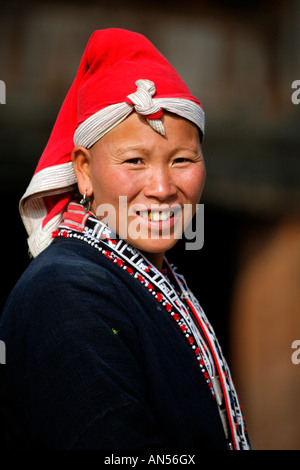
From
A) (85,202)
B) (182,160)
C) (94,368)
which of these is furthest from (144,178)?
(94,368)

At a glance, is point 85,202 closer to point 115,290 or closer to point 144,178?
point 144,178

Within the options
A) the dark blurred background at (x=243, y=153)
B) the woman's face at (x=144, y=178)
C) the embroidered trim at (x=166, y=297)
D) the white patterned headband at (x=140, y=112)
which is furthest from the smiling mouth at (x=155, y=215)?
the dark blurred background at (x=243, y=153)

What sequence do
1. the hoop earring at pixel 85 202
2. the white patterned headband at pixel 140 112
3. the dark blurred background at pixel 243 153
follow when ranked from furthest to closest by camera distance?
the dark blurred background at pixel 243 153
the hoop earring at pixel 85 202
the white patterned headband at pixel 140 112

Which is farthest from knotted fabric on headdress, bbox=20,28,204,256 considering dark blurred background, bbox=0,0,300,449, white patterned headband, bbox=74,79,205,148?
→ dark blurred background, bbox=0,0,300,449

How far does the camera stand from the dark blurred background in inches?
169

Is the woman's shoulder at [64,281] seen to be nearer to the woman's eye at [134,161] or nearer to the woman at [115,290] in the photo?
the woman at [115,290]

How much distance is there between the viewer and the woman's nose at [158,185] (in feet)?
5.99

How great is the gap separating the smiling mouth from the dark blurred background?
2.57 meters

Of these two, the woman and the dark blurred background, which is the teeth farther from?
the dark blurred background

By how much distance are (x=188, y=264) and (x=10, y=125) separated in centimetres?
181

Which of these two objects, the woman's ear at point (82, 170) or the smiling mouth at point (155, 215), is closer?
the smiling mouth at point (155, 215)

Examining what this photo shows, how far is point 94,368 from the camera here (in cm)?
148

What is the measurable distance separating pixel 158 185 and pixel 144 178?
0.05 m

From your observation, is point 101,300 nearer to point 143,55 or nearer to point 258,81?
point 143,55
